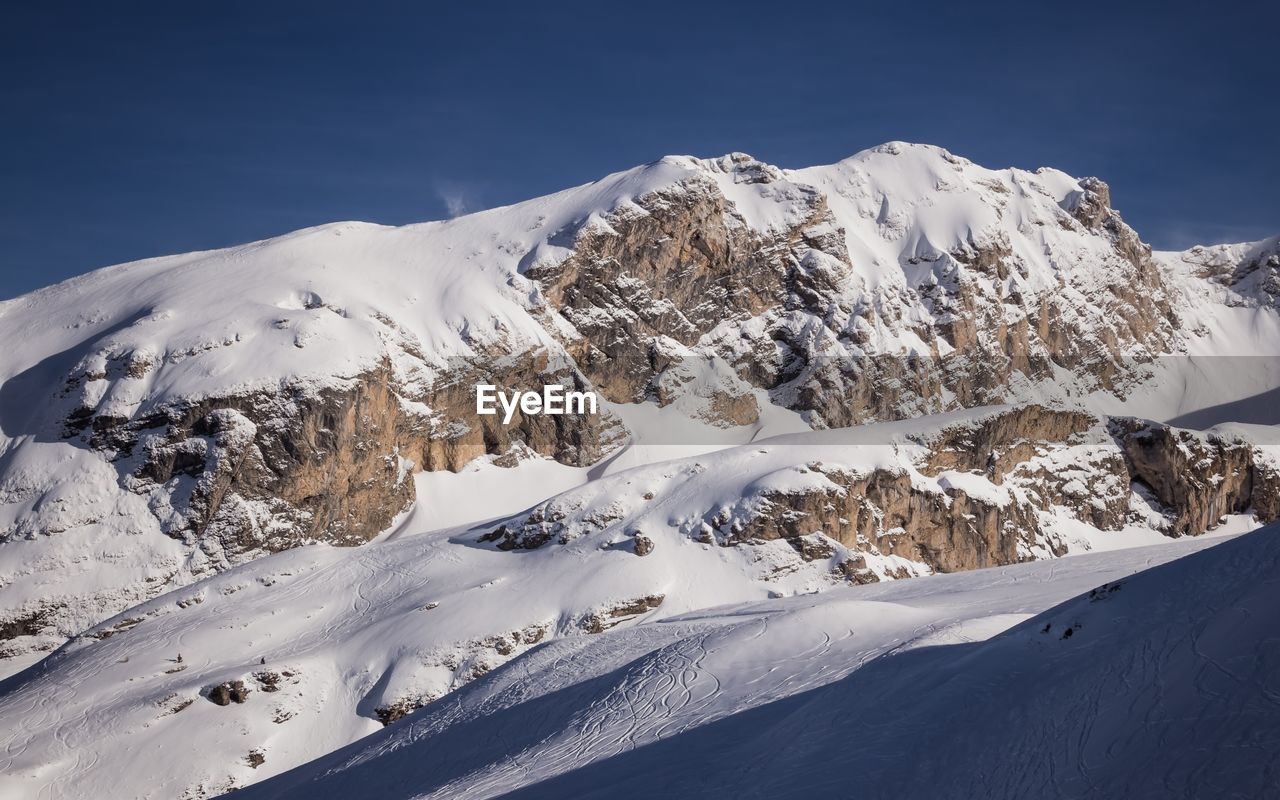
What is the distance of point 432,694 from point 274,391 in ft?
163

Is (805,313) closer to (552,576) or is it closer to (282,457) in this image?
(282,457)

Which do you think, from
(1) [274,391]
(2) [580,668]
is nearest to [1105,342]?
(1) [274,391]

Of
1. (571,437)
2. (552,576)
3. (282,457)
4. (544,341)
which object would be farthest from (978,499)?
(282,457)

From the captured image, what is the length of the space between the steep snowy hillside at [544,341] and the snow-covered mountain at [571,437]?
398mm

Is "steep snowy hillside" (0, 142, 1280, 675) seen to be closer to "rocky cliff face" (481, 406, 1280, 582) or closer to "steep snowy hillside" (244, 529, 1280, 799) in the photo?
"rocky cliff face" (481, 406, 1280, 582)

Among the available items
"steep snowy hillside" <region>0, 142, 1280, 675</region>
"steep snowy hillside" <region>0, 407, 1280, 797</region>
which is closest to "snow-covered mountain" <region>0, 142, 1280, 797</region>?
"steep snowy hillside" <region>0, 407, 1280, 797</region>

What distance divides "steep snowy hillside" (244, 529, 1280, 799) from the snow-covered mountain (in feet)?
4.17

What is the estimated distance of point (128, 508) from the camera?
9256 cm

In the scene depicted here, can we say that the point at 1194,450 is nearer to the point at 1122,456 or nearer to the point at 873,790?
the point at 1122,456

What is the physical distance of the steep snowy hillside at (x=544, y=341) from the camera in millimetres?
94562

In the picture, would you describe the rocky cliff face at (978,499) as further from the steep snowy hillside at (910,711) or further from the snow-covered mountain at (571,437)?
the steep snowy hillside at (910,711)

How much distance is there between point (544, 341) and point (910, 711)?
10595 centimetres

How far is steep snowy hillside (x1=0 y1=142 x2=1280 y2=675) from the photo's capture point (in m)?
94.6

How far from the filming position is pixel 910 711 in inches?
663
